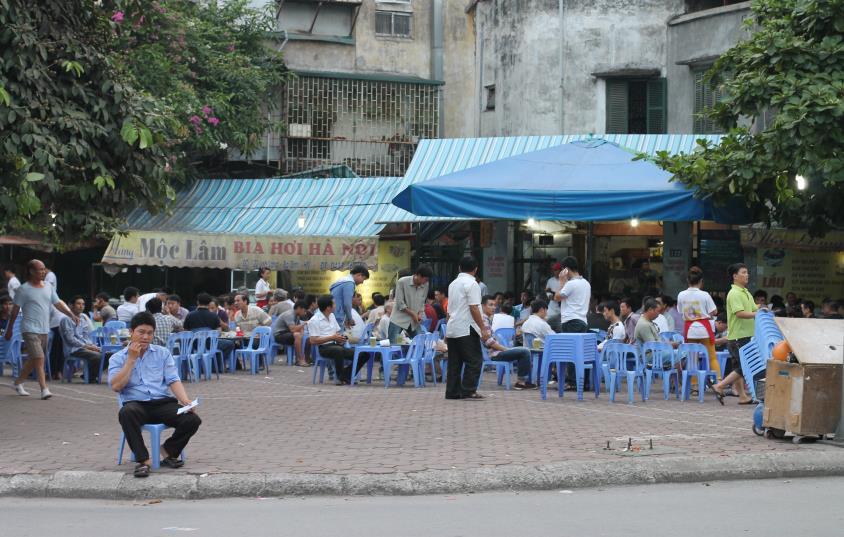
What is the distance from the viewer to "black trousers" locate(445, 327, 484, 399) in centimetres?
1511

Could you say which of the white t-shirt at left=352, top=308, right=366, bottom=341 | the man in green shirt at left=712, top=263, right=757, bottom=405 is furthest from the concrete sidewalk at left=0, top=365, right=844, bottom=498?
the white t-shirt at left=352, top=308, right=366, bottom=341

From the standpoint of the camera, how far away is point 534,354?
1714cm

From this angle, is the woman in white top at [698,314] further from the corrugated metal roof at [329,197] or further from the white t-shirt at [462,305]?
the corrugated metal roof at [329,197]

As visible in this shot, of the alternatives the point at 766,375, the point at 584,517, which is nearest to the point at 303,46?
the point at 766,375

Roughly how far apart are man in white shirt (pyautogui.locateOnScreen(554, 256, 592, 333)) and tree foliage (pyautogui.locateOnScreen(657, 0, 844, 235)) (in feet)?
9.14

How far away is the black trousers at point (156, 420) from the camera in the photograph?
377 inches


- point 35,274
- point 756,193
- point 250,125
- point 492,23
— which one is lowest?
point 35,274

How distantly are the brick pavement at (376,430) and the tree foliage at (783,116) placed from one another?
373 cm

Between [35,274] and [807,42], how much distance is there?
11.2 meters

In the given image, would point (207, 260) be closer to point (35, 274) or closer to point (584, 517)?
point (35, 274)

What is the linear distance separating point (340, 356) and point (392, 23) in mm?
16224

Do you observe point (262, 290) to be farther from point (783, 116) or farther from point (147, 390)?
point (147, 390)

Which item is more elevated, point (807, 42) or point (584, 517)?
point (807, 42)

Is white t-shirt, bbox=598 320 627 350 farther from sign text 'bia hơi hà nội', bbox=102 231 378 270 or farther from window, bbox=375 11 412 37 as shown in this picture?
window, bbox=375 11 412 37
